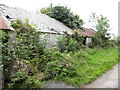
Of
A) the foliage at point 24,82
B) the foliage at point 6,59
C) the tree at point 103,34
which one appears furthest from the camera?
the tree at point 103,34

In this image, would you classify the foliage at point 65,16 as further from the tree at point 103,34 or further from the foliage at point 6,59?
the foliage at point 6,59

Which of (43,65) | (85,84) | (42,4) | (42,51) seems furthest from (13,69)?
(42,4)

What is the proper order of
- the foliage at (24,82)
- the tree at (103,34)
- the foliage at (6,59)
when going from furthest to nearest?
the tree at (103,34)
the foliage at (6,59)
the foliage at (24,82)

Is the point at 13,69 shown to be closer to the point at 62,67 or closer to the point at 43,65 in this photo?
the point at 43,65

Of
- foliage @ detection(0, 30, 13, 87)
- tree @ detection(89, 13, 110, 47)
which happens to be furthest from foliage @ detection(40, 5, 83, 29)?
foliage @ detection(0, 30, 13, 87)

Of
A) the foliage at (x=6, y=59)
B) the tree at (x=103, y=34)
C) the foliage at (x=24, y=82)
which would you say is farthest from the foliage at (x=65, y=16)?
the foliage at (x=24, y=82)

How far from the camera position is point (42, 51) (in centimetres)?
633

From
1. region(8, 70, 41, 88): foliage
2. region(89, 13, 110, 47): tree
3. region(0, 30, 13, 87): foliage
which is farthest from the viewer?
region(89, 13, 110, 47): tree

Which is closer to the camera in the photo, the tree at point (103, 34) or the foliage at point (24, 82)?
the foliage at point (24, 82)

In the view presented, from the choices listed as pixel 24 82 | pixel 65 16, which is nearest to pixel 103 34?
pixel 65 16

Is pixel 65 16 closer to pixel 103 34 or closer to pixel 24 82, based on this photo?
pixel 103 34

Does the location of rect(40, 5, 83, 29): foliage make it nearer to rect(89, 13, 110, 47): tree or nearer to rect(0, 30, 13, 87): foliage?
rect(89, 13, 110, 47): tree

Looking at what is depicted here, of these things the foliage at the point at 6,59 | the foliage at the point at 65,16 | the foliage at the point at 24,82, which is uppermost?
the foliage at the point at 65,16

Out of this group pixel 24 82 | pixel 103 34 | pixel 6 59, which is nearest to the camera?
pixel 24 82
